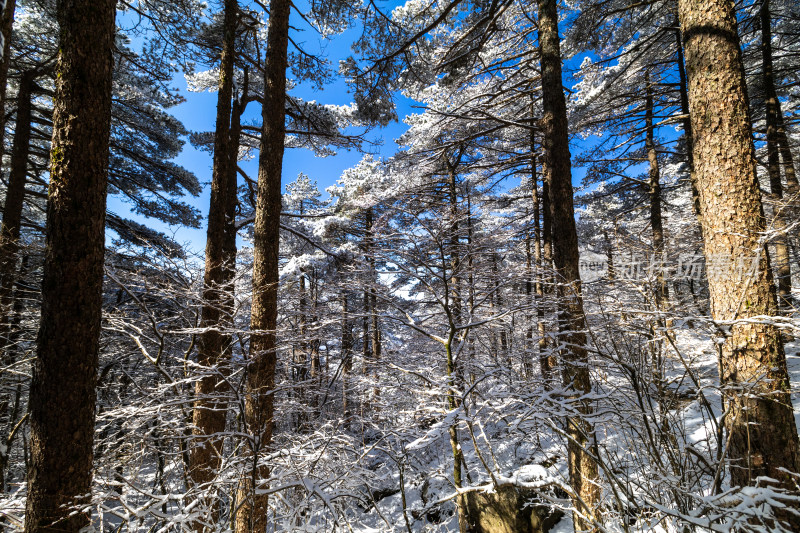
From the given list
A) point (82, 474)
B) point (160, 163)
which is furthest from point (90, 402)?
point (160, 163)

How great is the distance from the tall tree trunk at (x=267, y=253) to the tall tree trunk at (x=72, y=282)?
1752 mm

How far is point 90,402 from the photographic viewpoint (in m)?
2.48

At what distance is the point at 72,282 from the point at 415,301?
183 inches

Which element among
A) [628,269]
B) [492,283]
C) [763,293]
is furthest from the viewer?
[492,283]

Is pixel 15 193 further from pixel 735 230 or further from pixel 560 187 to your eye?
pixel 735 230

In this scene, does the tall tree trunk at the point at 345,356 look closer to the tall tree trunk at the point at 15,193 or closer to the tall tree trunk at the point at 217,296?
the tall tree trunk at the point at 217,296

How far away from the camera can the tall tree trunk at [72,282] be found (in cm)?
233

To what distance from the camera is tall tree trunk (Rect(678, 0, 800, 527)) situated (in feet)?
8.33

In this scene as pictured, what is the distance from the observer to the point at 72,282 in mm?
2449

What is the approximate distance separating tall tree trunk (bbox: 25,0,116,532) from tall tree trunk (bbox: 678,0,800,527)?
4.91 meters

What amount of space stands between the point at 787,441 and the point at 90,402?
5.35 meters

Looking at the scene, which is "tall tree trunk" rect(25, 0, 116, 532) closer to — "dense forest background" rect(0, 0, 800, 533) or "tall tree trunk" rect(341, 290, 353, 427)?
"dense forest background" rect(0, 0, 800, 533)

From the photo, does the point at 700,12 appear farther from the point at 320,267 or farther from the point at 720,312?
the point at 320,267

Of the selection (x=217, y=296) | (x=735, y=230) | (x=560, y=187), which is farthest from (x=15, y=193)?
(x=735, y=230)
